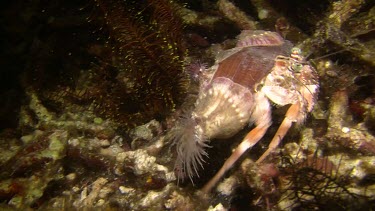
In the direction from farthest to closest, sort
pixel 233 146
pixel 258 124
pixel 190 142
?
pixel 233 146, pixel 258 124, pixel 190 142

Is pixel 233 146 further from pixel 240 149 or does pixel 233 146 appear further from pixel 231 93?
pixel 231 93

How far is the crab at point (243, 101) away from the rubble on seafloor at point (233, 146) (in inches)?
9.2

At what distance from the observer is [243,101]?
102 inches

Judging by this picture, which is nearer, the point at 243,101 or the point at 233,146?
the point at 243,101

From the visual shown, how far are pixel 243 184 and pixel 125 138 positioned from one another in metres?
1.57

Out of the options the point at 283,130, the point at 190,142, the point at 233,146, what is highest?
the point at 190,142

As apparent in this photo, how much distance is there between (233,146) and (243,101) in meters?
0.58

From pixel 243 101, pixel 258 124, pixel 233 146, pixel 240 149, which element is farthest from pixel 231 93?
pixel 233 146

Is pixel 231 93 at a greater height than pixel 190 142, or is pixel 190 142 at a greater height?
pixel 231 93

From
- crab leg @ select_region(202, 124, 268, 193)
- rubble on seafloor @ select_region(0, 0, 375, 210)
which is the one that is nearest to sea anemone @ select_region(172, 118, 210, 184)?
crab leg @ select_region(202, 124, 268, 193)

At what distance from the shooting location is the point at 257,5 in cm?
397

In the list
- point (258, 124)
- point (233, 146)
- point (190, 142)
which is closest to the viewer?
point (190, 142)

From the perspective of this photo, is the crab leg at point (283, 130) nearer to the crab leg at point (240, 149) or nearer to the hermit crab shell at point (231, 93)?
the crab leg at point (240, 149)

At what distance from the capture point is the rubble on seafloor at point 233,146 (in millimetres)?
2484
